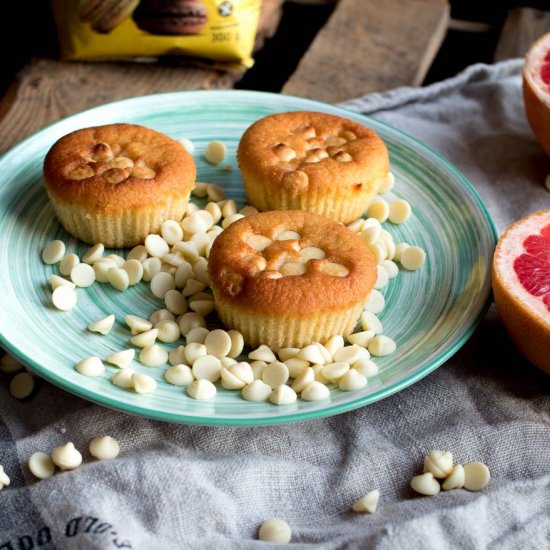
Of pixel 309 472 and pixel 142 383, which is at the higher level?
pixel 142 383

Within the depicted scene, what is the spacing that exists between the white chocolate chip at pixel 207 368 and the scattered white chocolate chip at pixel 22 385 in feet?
1.10

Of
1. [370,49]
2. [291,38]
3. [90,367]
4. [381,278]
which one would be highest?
[90,367]

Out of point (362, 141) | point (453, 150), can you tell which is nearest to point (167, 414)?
point (362, 141)

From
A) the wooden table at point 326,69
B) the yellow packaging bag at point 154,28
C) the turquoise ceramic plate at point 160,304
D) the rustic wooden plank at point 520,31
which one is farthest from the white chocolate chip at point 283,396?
the rustic wooden plank at point 520,31

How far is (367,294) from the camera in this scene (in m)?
1.60

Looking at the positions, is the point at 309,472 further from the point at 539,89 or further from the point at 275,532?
the point at 539,89

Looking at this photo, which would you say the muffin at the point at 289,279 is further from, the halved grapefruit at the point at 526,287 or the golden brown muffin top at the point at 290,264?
the halved grapefruit at the point at 526,287

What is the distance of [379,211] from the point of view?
6.36 feet

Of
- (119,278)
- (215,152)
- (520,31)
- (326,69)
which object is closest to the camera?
(119,278)

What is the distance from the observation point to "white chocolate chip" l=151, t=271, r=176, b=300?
5.62ft

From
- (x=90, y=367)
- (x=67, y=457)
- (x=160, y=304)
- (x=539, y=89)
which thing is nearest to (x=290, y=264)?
(x=160, y=304)

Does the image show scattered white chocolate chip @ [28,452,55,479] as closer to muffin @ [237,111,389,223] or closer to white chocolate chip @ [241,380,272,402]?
white chocolate chip @ [241,380,272,402]

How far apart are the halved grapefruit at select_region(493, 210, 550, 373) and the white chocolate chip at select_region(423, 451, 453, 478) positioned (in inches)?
10.8

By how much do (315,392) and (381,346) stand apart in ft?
0.64
